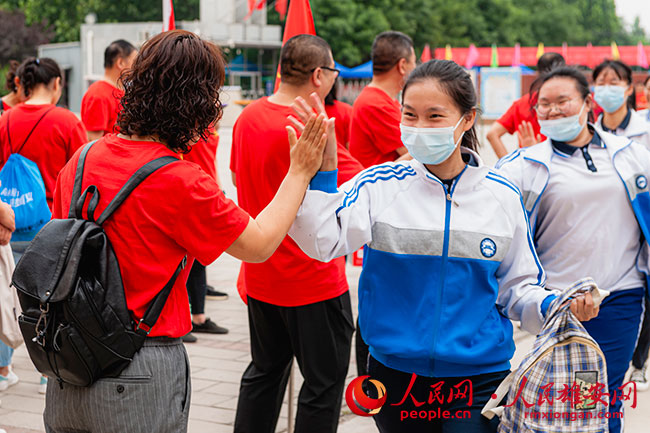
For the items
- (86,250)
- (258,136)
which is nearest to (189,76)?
(86,250)

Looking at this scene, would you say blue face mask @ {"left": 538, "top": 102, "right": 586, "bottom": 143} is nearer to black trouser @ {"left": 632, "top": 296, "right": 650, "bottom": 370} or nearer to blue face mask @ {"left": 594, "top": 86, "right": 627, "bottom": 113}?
black trouser @ {"left": 632, "top": 296, "right": 650, "bottom": 370}

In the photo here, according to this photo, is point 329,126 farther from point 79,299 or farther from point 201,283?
point 201,283

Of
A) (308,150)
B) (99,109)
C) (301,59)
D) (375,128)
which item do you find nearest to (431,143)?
(308,150)

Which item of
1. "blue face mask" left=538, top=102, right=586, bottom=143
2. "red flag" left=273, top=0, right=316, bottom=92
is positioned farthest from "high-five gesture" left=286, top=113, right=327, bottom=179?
"red flag" left=273, top=0, right=316, bottom=92

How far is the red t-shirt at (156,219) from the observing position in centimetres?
230

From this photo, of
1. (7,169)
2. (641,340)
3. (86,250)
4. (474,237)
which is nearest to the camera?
(86,250)

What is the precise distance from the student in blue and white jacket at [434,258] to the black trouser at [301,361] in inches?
35.7

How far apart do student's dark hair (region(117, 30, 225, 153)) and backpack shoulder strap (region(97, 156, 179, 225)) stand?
0.42 ft

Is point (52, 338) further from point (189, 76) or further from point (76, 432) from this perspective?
point (189, 76)

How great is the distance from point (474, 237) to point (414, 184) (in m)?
0.27

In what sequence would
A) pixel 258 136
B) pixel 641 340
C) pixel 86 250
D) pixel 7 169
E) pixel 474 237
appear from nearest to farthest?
pixel 86 250 → pixel 474 237 → pixel 258 136 → pixel 7 169 → pixel 641 340

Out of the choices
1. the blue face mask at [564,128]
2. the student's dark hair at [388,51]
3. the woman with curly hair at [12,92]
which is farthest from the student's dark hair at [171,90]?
the woman with curly hair at [12,92]

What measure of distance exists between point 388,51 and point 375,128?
57 cm

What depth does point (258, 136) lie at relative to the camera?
386 centimetres
